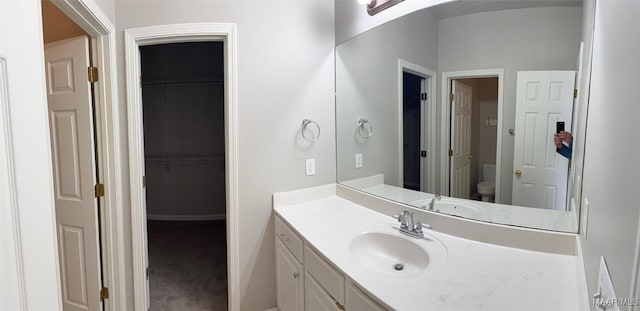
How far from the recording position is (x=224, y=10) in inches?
72.2

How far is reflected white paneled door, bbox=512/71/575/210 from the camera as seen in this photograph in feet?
3.59

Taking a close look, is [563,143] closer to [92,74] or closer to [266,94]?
[266,94]

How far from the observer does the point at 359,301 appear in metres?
1.01

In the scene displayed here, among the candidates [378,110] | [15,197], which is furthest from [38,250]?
[378,110]

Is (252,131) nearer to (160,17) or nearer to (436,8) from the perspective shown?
(160,17)

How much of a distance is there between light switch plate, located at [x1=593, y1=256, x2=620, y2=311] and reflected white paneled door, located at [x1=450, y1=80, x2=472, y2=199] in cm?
77

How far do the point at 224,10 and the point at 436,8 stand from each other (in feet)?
4.29

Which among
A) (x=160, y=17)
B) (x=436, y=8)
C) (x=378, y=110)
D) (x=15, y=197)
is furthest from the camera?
(x=378, y=110)

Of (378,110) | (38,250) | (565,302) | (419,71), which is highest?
(419,71)

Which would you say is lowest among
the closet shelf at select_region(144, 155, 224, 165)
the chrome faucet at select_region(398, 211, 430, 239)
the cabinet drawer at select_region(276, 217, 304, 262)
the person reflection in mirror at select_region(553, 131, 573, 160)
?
the cabinet drawer at select_region(276, 217, 304, 262)

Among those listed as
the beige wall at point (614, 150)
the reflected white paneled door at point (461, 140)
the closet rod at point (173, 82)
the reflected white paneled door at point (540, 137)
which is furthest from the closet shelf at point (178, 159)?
the beige wall at point (614, 150)

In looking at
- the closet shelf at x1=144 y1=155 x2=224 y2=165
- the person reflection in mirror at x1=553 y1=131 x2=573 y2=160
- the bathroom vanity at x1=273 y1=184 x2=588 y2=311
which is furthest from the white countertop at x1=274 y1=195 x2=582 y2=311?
the closet shelf at x1=144 y1=155 x2=224 y2=165

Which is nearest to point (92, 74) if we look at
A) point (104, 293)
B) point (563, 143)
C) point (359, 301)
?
point (104, 293)

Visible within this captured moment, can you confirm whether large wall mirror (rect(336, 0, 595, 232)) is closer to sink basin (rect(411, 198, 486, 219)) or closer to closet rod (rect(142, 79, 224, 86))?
sink basin (rect(411, 198, 486, 219))
